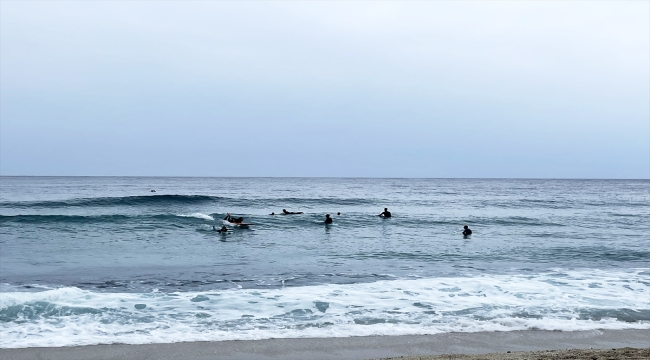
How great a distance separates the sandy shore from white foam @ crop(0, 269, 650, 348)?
34 centimetres

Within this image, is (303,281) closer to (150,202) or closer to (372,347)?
(372,347)

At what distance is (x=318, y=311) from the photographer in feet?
35.0

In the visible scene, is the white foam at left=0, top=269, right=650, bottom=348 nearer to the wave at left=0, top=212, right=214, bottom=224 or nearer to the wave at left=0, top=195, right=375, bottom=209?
the wave at left=0, top=212, right=214, bottom=224

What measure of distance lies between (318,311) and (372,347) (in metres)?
2.49

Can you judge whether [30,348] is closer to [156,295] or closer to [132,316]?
[132,316]

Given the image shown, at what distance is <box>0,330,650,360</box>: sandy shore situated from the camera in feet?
25.8

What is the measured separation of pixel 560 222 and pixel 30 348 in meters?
32.5

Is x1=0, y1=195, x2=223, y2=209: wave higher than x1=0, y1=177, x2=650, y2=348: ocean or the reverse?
higher

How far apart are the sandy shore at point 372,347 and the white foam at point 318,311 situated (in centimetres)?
34

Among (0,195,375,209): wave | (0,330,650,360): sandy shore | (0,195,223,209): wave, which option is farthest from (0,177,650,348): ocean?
(0,195,375,209): wave

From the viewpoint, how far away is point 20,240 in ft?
74.8

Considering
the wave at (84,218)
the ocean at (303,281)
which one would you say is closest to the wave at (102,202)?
the wave at (84,218)

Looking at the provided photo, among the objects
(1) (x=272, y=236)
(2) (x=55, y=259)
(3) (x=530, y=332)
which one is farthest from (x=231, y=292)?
(1) (x=272, y=236)

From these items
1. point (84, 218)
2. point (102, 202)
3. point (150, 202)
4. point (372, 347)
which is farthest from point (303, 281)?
point (102, 202)
